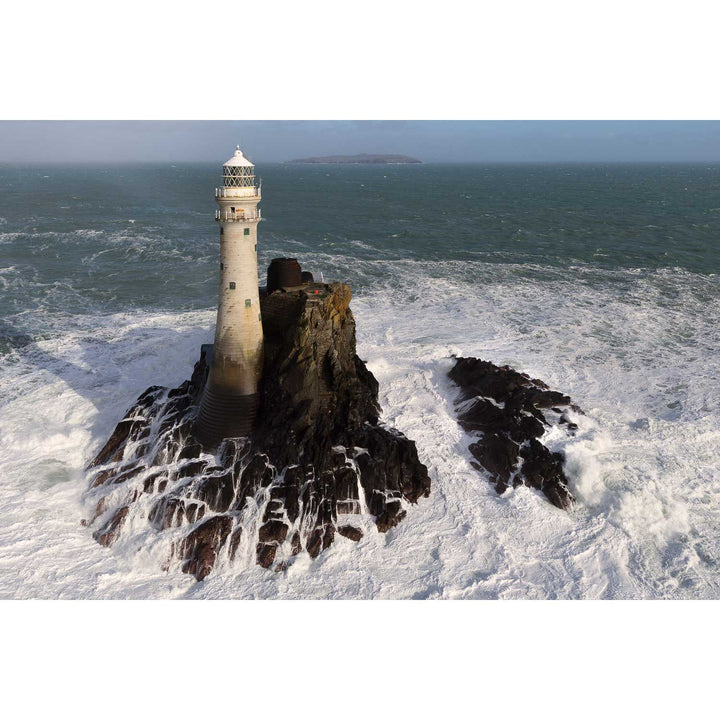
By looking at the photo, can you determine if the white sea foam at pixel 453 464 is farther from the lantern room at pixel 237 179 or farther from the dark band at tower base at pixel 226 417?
the lantern room at pixel 237 179

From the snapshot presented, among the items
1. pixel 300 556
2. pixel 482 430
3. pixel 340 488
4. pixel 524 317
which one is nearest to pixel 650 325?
pixel 524 317

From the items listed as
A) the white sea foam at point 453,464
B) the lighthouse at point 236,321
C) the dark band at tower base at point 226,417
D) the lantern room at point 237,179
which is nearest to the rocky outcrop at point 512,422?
the white sea foam at point 453,464

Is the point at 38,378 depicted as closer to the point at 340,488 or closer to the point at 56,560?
the point at 56,560

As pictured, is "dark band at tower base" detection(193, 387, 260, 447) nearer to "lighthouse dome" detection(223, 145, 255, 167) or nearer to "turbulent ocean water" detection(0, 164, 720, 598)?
"turbulent ocean water" detection(0, 164, 720, 598)

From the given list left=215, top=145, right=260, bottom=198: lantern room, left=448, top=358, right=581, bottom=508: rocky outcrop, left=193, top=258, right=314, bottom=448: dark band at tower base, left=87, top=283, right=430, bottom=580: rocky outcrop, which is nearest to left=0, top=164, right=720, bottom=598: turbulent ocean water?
left=448, top=358, right=581, bottom=508: rocky outcrop

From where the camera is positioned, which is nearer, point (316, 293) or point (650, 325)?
point (316, 293)

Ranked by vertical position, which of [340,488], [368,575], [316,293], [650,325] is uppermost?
[316,293]

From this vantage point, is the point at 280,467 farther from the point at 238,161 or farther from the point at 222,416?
the point at 238,161
